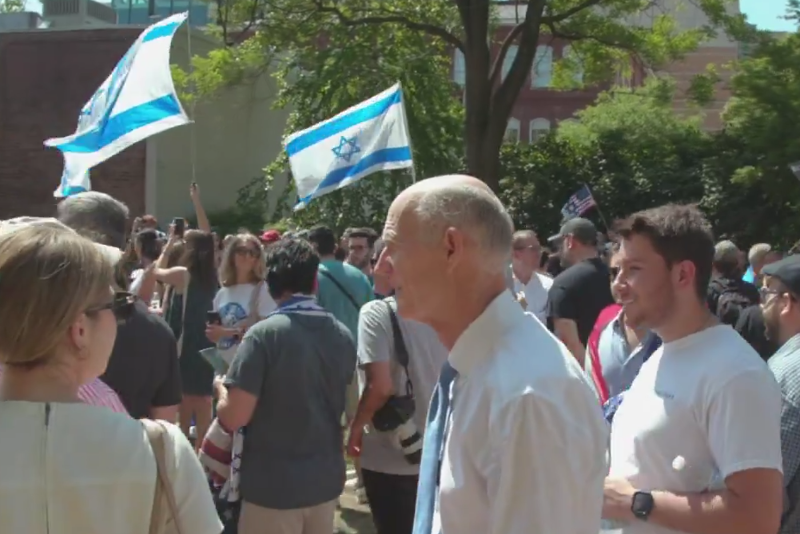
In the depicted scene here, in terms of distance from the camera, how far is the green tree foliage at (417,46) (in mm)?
21453

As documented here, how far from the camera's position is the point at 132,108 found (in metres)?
8.78

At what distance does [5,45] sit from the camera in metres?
33.3

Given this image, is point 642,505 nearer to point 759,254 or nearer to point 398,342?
point 398,342

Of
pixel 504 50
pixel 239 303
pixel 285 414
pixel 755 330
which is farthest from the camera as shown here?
pixel 504 50

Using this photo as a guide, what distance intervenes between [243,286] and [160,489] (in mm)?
5558

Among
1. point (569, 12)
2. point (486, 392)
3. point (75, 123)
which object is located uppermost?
point (569, 12)

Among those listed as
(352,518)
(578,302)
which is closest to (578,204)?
(578,302)

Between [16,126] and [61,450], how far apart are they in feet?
113

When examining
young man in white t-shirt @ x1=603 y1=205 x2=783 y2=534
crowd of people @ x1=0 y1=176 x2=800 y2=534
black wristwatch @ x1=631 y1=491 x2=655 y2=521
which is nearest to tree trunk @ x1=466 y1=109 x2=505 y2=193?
crowd of people @ x1=0 y1=176 x2=800 y2=534

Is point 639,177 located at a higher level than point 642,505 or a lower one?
higher

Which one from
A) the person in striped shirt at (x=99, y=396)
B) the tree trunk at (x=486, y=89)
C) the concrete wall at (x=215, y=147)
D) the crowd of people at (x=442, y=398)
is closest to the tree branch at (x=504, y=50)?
the tree trunk at (x=486, y=89)

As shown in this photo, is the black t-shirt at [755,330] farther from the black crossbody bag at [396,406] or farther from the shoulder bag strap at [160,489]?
the shoulder bag strap at [160,489]

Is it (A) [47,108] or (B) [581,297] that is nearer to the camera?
(B) [581,297]

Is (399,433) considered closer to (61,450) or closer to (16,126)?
(61,450)
